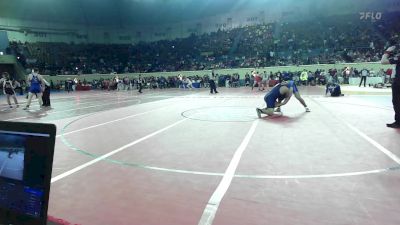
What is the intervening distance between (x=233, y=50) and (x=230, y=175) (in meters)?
33.4

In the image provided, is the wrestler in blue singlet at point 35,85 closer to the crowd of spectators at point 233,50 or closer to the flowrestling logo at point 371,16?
the crowd of spectators at point 233,50

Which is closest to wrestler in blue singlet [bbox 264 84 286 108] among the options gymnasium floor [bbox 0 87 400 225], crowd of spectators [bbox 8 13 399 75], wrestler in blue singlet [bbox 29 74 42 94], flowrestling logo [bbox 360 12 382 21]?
gymnasium floor [bbox 0 87 400 225]

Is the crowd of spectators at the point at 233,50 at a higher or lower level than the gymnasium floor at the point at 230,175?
higher

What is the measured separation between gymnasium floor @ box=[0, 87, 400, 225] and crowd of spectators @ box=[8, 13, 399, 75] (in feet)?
79.3

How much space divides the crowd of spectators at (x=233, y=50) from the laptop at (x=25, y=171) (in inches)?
1160

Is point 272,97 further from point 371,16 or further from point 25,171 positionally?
point 371,16

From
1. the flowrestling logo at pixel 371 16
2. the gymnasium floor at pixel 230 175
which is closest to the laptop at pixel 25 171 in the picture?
the gymnasium floor at pixel 230 175

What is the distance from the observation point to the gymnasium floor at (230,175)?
299cm

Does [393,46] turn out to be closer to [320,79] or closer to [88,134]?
[88,134]

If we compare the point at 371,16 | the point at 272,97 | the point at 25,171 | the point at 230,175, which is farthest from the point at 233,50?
the point at 25,171

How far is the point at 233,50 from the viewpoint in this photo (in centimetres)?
3631

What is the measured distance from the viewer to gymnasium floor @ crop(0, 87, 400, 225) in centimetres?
299

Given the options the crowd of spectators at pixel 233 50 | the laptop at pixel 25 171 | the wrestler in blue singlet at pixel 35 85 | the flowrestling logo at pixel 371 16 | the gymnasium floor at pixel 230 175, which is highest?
the flowrestling logo at pixel 371 16

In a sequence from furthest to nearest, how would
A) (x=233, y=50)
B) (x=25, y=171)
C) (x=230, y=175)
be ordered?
1. (x=233, y=50)
2. (x=230, y=175)
3. (x=25, y=171)
